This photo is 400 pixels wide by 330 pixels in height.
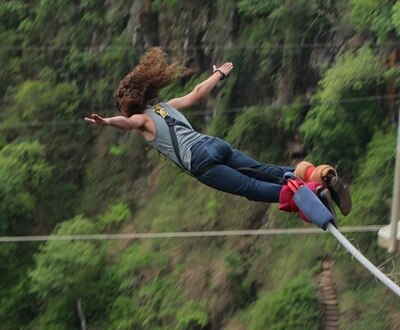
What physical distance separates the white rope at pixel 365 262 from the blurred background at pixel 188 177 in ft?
16.3

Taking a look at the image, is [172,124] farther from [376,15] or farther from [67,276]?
[67,276]

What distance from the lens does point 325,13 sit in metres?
10.8

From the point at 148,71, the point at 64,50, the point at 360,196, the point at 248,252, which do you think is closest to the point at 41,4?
the point at 64,50

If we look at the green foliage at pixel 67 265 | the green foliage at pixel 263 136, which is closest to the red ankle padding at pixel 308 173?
the green foliage at pixel 263 136

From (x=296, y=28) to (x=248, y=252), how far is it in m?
3.25

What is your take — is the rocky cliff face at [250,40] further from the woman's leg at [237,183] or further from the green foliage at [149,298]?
the woman's leg at [237,183]

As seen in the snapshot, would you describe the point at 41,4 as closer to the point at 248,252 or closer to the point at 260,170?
the point at 248,252

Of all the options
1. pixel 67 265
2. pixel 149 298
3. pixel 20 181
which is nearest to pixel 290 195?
pixel 149 298

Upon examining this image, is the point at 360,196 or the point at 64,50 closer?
the point at 360,196

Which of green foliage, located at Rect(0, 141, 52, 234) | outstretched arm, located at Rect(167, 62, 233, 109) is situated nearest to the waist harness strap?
outstretched arm, located at Rect(167, 62, 233, 109)

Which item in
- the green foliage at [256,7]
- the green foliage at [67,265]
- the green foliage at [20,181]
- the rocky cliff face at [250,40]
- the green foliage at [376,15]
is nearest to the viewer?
the green foliage at [376,15]

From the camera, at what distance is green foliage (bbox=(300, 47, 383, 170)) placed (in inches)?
364

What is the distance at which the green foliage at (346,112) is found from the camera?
9.23 meters

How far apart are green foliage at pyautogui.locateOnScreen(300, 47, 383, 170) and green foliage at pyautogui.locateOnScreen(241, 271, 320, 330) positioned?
5.25 feet
